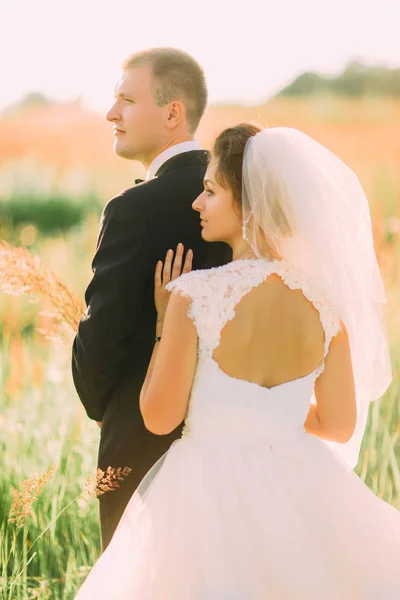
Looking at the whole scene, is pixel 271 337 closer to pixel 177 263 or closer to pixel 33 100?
pixel 177 263

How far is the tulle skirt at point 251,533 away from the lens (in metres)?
2.45

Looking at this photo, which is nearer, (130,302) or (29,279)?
(130,302)

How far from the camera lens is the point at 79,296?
5816 mm

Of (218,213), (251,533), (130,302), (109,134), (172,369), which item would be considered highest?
(109,134)

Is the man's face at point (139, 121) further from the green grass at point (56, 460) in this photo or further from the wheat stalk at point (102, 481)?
the green grass at point (56, 460)

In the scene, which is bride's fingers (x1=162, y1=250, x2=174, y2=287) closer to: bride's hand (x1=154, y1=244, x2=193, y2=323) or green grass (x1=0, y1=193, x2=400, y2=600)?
bride's hand (x1=154, y1=244, x2=193, y2=323)

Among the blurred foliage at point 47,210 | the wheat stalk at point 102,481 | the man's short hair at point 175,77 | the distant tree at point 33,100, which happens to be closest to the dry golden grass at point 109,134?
the distant tree at point 33,100

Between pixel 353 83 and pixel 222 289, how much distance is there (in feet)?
48.5

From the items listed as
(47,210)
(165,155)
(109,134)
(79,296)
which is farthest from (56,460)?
(109,134)

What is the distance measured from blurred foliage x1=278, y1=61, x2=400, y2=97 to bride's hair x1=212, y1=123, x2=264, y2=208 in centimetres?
1270

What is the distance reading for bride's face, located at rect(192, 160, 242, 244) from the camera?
102 inches

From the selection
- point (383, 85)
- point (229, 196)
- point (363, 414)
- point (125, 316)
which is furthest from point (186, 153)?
point (383, 85)

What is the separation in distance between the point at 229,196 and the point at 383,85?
1330 cm

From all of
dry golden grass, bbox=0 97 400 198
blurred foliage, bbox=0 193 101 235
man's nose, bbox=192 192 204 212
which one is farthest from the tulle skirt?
blurred foliage, bbox=0 193 101 235
